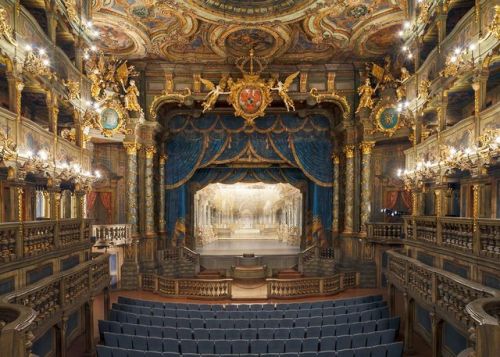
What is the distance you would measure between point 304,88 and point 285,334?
11.1 meters

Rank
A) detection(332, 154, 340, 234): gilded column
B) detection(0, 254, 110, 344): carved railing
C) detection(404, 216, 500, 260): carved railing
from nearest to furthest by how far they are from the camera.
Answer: detection(0, 254, 110, 344): carved railing
detection(404, 216, 500, 260): carved railing
detection(332, 154, 340, 234): gilded column

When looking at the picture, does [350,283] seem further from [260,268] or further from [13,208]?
[13,208]

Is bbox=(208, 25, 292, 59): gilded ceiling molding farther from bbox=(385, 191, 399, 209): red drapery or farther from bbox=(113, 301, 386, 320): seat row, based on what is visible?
bbox=(113, 301, 386, 320): seat row

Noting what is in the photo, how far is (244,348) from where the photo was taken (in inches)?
256

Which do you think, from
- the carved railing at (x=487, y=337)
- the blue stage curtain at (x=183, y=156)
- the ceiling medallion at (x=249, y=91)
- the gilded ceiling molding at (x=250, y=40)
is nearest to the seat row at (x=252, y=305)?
the carved railing at (x=487, y=337)

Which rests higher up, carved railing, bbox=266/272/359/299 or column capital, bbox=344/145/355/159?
column capital, bbox=344/145/355/159

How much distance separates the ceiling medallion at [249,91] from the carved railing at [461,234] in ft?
25.6

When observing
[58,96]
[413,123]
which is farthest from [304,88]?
[58,96]

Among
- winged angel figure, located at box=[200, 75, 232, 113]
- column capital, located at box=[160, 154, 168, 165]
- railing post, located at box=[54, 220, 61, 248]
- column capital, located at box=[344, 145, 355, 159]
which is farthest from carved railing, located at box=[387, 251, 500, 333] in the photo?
column capital, located at box=[160, 154, 168, 165]

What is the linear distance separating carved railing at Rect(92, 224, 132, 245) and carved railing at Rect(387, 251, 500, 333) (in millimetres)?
10364

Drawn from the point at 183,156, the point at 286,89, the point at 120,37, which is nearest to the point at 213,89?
the point at 286,89

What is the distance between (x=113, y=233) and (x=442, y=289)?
1158 centimetres

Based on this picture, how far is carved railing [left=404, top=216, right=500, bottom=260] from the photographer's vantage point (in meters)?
5.80

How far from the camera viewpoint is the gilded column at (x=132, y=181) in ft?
46.2
